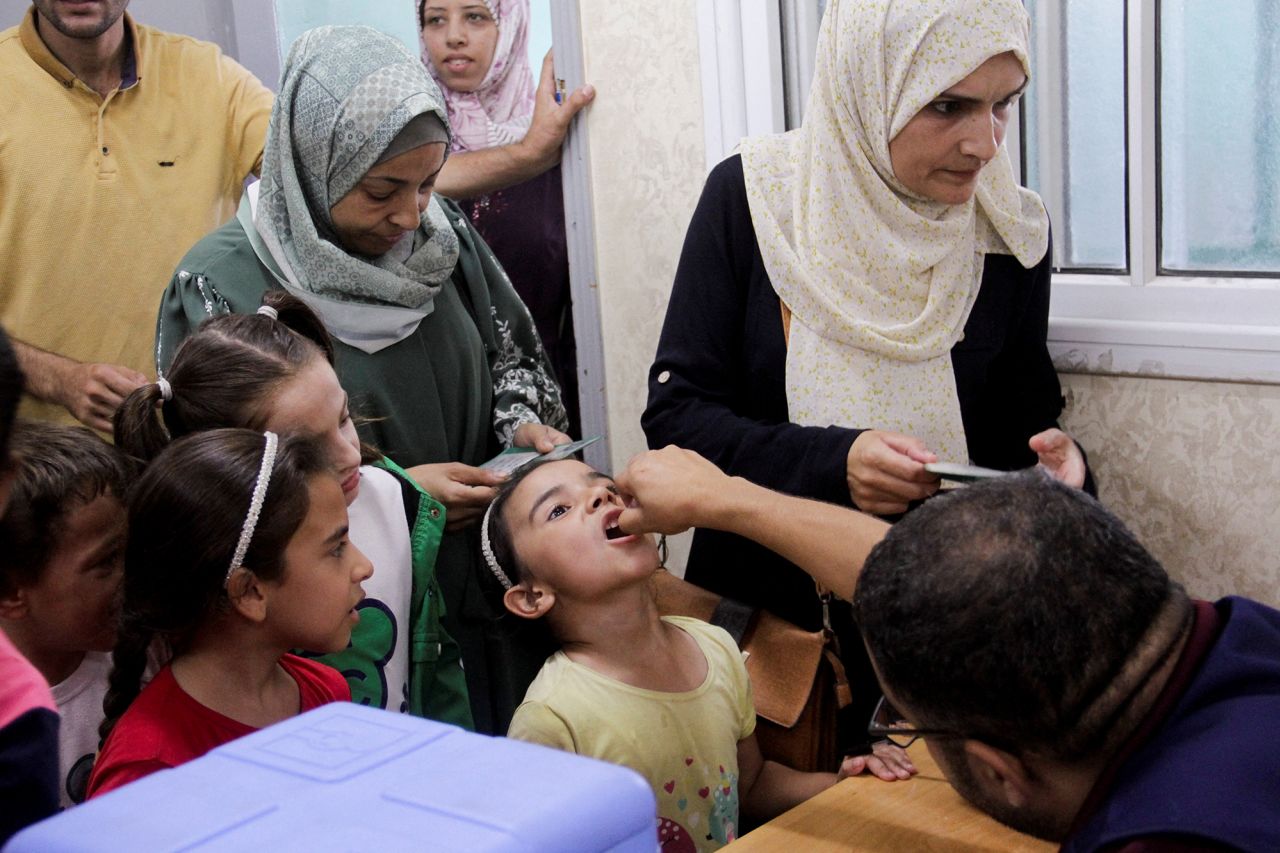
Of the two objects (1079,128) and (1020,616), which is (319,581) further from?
(1079,128)

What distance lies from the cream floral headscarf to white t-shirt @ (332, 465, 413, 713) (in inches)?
26.8

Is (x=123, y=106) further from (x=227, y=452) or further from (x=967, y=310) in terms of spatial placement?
(x=967, y=310)

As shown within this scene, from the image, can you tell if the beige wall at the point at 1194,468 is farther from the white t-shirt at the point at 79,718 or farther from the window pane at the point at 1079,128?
the white t-shirt at the point at 79,718

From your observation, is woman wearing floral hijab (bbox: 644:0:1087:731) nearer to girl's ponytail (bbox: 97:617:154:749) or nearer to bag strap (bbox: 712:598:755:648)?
bag strap (bbox: 712:598:755:648)

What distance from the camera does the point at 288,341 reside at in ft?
6.15

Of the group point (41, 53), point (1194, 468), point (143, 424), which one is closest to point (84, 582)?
point (143, 424)

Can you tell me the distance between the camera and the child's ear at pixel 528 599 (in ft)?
6.55

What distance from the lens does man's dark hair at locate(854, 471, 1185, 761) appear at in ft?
3.54

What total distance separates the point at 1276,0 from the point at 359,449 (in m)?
1.68

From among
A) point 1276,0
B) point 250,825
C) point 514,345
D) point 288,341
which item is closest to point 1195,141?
point 1276,0

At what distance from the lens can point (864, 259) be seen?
7.12ft

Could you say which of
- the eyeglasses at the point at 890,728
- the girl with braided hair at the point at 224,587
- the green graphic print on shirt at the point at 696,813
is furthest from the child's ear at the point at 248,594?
the eyeglasses at the point at 890,728

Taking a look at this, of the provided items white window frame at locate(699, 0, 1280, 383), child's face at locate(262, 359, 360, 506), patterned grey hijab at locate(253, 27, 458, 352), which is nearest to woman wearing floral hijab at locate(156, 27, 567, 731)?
patterned grey hijab at locate(253, 27, 458, 352)

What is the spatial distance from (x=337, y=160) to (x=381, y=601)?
729mm
